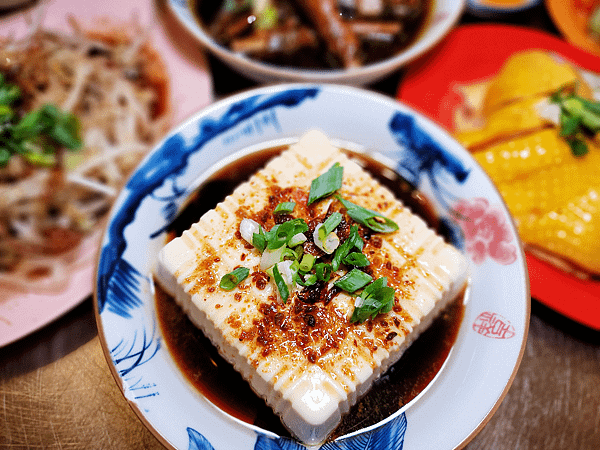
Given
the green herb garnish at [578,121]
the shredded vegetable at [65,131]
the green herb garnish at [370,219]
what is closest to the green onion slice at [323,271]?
the green herb garnish at [370,219]

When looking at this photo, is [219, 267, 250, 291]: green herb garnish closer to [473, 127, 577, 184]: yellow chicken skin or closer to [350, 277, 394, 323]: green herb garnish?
[350, 277, 394, 323]: green herb garnish

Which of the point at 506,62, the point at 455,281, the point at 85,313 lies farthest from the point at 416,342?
the point at 506,62

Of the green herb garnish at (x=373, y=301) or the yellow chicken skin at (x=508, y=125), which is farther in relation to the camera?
the yellow chicken skin at (x=508, y=125)

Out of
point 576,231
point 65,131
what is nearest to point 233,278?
point 65,131

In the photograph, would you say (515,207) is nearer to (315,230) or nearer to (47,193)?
(315,230)

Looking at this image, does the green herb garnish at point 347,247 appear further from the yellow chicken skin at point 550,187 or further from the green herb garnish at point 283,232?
the yellow chicken skin at point 550,187

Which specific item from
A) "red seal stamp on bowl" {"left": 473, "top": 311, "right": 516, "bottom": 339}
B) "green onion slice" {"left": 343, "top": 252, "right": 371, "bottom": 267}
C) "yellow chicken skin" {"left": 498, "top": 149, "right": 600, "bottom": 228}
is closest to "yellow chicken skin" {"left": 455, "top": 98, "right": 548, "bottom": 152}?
"yellow chicken skin" {"left": 498, "top": 149, "right": 600, "bottom": 228}
